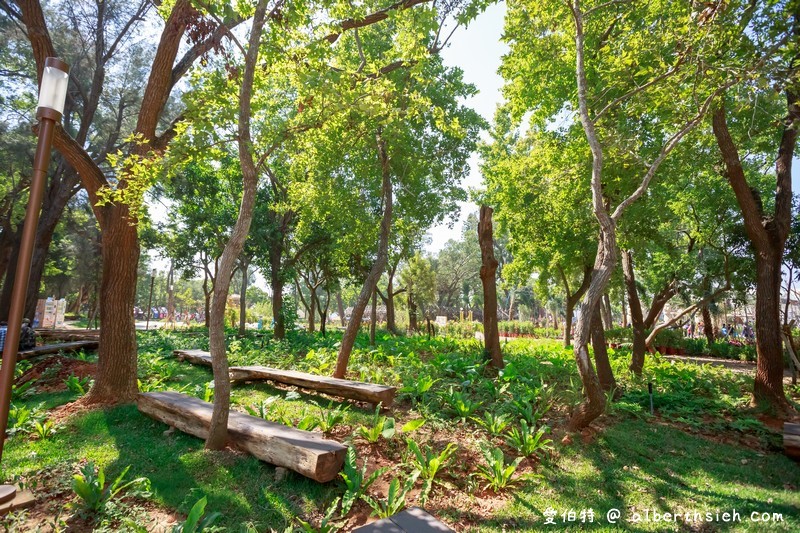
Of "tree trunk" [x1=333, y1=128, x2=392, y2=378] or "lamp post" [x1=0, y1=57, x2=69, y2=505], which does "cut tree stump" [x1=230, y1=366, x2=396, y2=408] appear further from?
"lamp post" [x1=0, y1=57, x2=69, y2=505]

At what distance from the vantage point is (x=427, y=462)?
15.0 feet

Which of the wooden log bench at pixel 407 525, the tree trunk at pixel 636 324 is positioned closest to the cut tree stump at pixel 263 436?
the wooden log bench at pixel 407 525

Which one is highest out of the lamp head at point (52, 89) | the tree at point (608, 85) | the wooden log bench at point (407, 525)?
the tree at point (608, 85)

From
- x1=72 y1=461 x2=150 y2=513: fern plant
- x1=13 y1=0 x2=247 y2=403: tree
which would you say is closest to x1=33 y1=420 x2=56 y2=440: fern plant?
x1=13 y1=0 x2=247 y2=403: tree

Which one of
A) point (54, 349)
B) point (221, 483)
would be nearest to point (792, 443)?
point (221, 483)

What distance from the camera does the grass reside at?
3.80 m

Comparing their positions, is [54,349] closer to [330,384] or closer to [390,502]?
[330,384]

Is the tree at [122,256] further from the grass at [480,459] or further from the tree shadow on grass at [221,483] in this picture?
the tree shadow on grass at [221,483]

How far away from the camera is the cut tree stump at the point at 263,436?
3898mm

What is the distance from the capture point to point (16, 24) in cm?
1281

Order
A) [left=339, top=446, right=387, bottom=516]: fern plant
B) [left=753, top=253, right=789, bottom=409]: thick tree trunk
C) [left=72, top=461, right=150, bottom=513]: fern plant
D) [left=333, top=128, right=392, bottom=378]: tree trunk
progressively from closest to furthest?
[left=72, top=461, right=150, bottom=513]: fern plant
[left=339, top=446, right=387, bottom=516]: fern plant
[left=753, top=253, right=789, bottom=409]: thick tree trunk
[left=333, top=128, right=392, bottom=378]: tree trunk

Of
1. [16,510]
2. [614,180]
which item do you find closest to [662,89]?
[614,180]

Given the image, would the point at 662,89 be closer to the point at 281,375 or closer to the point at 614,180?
the point at 614,180

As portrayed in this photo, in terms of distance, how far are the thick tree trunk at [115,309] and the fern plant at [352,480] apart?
4.40 meters
